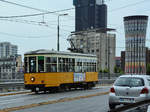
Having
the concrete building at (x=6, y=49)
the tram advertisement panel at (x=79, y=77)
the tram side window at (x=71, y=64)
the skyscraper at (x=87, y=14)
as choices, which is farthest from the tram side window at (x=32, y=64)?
the concrete building at (x=6, y=49)

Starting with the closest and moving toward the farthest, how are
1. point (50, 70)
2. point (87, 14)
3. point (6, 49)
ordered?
1. point (50, 70)
2. point (87, 14)
3. point (6, 49)

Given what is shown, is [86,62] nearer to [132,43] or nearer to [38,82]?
[38,82]

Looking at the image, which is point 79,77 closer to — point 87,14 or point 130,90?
point 130,90

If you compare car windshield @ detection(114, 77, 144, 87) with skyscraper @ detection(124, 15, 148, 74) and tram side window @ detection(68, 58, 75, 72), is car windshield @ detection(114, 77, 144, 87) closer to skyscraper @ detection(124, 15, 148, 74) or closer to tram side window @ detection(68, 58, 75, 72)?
tram side window @ detection(68, 58, 75, 72)

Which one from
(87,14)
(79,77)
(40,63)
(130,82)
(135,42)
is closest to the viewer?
(130,82)

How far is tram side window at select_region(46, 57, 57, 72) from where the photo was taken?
77.1 feet

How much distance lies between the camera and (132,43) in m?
111

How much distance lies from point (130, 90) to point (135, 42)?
100040mm

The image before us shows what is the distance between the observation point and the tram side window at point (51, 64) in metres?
23.5

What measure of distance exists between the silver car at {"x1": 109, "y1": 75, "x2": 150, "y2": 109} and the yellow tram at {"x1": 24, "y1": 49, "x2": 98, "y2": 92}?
1049cm

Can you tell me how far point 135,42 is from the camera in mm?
→ 111188

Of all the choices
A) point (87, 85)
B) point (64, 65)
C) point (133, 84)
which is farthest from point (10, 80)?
point (133, 84)

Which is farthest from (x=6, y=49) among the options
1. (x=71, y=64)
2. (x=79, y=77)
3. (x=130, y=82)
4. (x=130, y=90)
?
(x=130, y=90)

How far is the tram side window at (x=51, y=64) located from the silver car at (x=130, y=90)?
10693 mm
